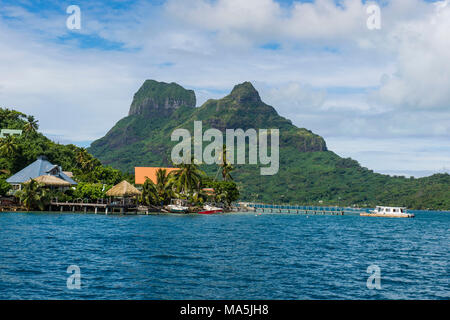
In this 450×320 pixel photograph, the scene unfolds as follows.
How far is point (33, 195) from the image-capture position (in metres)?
86.9

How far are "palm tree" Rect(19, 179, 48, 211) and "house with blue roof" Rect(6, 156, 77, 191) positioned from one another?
6.03 m

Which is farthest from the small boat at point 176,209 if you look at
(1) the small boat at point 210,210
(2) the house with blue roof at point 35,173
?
(2) the house with blue roof at point 35,173

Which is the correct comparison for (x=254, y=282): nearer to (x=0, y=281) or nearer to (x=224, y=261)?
(x=224, y=261)

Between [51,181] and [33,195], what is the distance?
18.6ft

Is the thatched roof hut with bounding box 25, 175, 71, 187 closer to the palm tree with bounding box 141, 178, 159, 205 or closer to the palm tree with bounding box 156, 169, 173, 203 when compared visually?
the palm tree with bounding box 141, 178, 159, 205

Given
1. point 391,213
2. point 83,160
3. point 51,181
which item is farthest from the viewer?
point 391,213

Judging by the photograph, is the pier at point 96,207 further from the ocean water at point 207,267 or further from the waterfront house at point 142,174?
the ocean water at point 207,267

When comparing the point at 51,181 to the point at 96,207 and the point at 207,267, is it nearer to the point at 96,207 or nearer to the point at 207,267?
the point at 96,207

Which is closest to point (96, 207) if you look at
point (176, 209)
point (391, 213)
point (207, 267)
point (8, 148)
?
point (176, 209)

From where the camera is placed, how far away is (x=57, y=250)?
126 feet

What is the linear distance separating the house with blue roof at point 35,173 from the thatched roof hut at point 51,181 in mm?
2692

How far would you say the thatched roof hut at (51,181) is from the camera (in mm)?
90125

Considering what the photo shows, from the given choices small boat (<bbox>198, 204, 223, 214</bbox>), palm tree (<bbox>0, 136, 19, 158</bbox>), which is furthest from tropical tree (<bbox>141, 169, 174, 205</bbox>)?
palm tree (<bbox>0, 136, 19, 158</bbox>)
